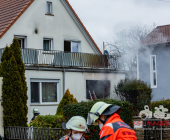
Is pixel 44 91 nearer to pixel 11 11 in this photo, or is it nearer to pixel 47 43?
pixel 47 43

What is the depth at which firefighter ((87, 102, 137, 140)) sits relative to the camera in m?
3.56

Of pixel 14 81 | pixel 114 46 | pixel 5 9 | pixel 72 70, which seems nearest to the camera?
pixel 14 81

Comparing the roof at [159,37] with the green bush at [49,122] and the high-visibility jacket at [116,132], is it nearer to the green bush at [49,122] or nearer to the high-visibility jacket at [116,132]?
the green bush at [49,122]

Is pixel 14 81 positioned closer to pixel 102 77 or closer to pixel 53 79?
pixel 53 79

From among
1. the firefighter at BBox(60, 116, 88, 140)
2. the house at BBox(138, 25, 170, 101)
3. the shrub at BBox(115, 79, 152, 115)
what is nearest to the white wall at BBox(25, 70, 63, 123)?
the shrub at BBox(115, 79, 152, 115)

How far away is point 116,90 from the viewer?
21828 millimetres

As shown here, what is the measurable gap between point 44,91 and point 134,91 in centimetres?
641

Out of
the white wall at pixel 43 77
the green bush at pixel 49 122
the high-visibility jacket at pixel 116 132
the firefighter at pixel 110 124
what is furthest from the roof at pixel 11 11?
the high-visibility jacket at pixel 116 132

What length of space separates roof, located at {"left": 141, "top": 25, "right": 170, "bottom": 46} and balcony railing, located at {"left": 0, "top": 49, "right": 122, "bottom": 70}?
2401 mm

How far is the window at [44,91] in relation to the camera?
18031 mm

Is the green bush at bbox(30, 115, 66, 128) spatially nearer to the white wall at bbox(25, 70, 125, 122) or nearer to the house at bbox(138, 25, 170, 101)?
the white wall at bbox(25, 70, 125, 122)

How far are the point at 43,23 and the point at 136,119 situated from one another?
11.3 metres

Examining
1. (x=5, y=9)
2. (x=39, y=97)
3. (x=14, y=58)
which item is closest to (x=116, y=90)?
(x=39, y=97)

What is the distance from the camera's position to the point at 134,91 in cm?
2189
